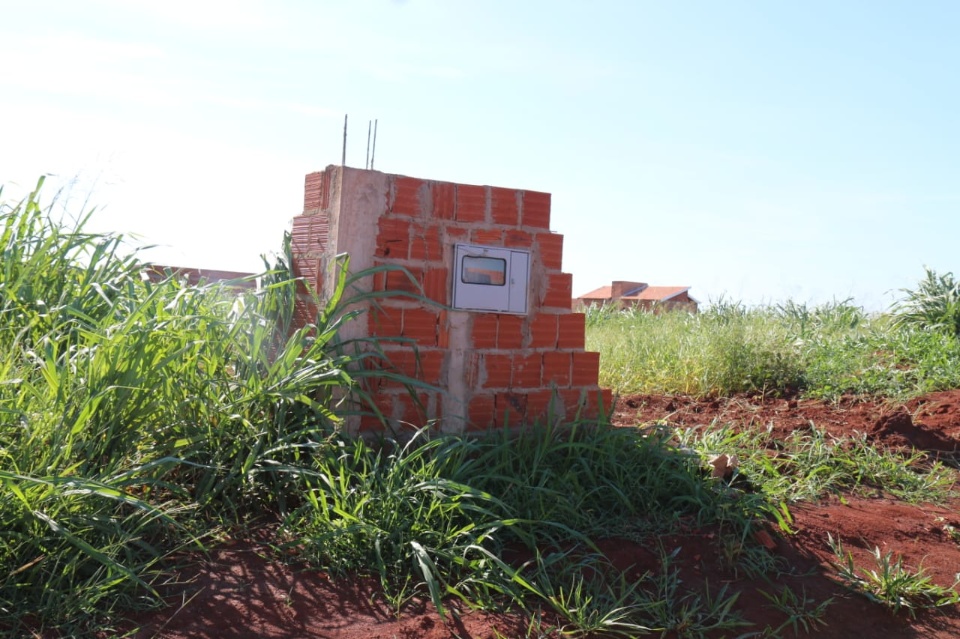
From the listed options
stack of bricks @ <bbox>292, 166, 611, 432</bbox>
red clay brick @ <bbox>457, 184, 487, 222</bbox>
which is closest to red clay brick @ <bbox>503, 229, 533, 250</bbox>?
stack of bricks @ <bbox>292, 166, 611, 432</bbox>

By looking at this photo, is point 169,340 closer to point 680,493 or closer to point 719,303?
point 680,493

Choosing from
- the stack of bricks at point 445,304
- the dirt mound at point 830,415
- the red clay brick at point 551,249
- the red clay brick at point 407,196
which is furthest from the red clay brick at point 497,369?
the dirt mound at point 830,415

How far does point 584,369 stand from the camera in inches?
166

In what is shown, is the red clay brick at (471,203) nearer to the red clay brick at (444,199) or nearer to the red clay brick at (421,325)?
the red clay brick at (444,199)

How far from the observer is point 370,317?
3.67m

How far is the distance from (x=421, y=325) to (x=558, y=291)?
0.75 meters

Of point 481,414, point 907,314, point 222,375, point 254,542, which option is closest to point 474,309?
point 481,414

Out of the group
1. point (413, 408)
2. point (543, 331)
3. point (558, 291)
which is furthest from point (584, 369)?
point (413, 408)

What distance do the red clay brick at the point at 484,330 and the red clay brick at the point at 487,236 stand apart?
0.34m

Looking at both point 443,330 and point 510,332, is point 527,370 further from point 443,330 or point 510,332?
point 443,330

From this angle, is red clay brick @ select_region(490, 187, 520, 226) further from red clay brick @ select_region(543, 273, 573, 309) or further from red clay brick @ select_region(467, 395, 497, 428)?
red clay brick @ select_region(467, 395, 497, 428)

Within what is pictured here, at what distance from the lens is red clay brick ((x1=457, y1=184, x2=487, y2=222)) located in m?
3.88

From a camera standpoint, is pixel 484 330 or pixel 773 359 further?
pixel 773 359

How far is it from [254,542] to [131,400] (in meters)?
0.64
